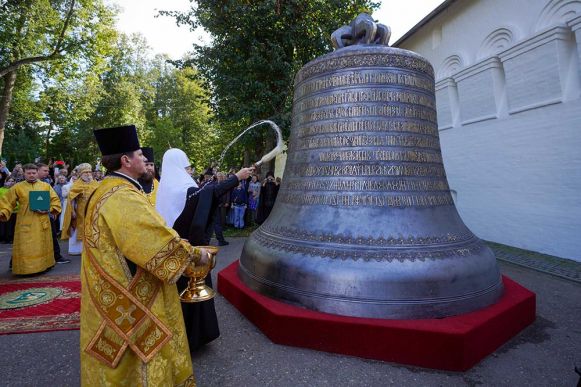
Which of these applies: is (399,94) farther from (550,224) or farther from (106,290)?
(550,224)

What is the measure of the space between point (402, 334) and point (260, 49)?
9.28 m

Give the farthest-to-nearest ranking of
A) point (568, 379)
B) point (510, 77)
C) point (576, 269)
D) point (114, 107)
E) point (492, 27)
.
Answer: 1. point (114, 107)
2. point (492, 27)
3. point (510, 77)
4. point (576, 269)
5. point (568, 379)

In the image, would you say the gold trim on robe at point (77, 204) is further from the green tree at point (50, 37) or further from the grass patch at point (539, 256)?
the green tree at point (50, 37)

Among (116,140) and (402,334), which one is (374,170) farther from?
(116,140)

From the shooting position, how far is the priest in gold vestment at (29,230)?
6016mm

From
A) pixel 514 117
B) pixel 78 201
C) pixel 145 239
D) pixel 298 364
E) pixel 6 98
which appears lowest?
pixel 298 364

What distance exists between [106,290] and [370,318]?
1.90 m

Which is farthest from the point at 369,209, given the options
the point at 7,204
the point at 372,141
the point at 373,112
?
the point at 7,204

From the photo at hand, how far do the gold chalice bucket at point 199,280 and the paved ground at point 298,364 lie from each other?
0.73 metres

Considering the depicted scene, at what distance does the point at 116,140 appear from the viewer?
7.23ft

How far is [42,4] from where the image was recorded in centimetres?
1769

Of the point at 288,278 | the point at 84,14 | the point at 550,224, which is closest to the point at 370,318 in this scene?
the point at 288,278

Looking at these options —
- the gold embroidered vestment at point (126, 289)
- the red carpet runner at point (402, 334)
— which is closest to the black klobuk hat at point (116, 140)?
the gold embroidered vestment at point (126, 289)

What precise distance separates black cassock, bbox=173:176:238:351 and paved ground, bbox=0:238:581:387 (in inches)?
7.4
